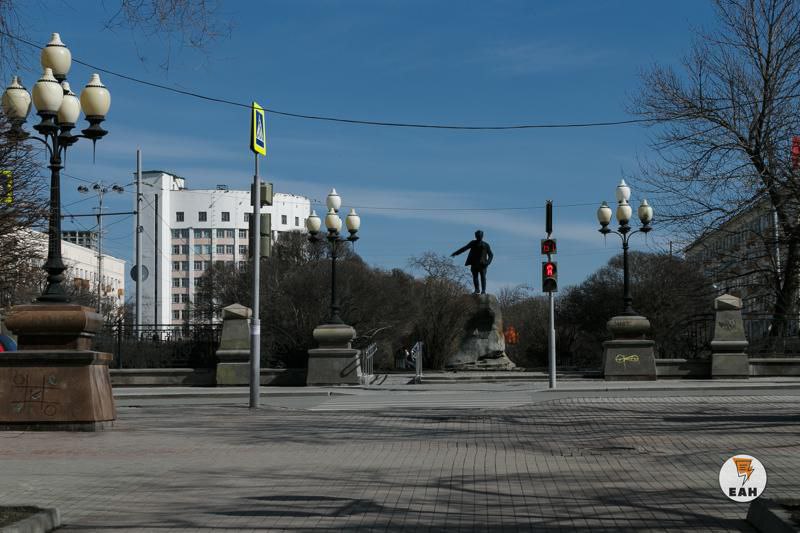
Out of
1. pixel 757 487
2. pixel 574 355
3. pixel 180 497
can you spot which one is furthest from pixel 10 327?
pixel 574 355

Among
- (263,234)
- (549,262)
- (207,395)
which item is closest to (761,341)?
(549,262)

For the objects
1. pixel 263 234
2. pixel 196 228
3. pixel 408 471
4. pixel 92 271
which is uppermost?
pixel 196 228

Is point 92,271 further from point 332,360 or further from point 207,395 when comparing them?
point 207,395

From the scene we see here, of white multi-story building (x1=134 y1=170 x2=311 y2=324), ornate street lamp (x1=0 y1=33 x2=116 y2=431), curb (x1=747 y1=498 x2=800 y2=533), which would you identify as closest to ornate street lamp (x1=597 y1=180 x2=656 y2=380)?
ornate street lamp (x1=0 y1=33 x2=116 y2=431)

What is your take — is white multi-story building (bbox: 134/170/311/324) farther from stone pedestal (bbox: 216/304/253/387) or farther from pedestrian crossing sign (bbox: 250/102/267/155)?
pedestrian crossing sign (bbox: 250/102/267/155)

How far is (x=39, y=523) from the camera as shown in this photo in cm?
743

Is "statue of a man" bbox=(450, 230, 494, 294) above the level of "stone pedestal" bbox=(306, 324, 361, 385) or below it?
above

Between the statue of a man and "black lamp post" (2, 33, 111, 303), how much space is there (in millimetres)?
17091

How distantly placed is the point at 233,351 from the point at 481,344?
8554mm

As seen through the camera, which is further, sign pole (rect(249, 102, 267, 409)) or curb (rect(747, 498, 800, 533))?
sign pole (rect(249, 102, 267, 409))

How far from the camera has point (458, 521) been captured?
7.97 meters

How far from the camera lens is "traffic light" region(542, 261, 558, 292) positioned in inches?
1043

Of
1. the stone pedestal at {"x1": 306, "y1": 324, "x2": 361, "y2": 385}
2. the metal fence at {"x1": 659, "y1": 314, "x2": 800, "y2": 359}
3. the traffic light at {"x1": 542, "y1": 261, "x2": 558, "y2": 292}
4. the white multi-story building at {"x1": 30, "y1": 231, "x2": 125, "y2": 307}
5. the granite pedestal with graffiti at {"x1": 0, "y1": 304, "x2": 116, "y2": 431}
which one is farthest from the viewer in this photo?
the white multi-story building at {"x1": 30, "y1": 231, "x2": 125, "y2": 307}

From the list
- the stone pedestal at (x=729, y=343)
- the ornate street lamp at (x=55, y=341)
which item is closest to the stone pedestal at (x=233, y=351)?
the ornate street lamp at (x=55, y=341)
